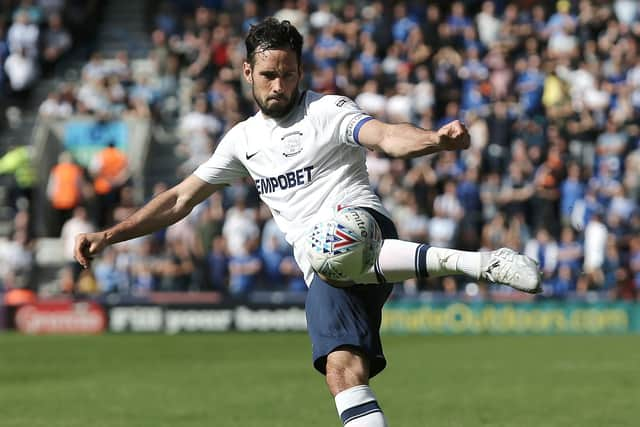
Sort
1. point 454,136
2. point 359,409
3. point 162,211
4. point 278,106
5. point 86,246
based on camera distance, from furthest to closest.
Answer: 1. point 162,211
2. point 86,246
3. point 278,106
4. point 359,409
5. point 454,136

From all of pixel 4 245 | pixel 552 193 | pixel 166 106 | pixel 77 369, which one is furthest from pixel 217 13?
pixel 77 369

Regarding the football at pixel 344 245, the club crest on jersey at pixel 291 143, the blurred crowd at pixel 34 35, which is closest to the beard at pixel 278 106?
the club crest on jersey at pixel 291 143

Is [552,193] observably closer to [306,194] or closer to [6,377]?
[6,377]

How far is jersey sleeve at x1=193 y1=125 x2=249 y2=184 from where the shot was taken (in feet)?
22.6

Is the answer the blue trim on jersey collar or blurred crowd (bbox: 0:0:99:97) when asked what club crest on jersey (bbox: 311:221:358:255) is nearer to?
the blue trim on jersey collar

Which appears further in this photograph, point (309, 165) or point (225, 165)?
point (225, 165)

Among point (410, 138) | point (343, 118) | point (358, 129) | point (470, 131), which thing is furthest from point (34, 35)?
point (410, 138)

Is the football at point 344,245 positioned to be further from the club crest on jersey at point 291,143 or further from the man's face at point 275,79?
the man's face at point 275,79

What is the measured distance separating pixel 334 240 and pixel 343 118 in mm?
794

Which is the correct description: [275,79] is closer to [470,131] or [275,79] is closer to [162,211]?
[162,211]

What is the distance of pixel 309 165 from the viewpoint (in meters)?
6.39

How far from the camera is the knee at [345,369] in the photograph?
6104 millimetres

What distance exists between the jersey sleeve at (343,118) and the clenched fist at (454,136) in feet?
2.94

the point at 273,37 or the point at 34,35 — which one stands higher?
the point at 34,35
